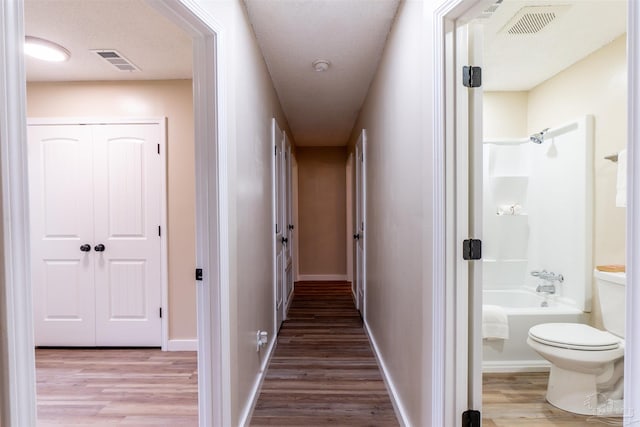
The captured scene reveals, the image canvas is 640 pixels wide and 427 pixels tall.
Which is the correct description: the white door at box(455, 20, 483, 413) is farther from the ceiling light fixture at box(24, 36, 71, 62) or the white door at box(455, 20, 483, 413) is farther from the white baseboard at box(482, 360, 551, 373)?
the ceiling light fixture at box(24, 36, 71, 62)

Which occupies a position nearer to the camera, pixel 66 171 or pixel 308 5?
pixel 308 5

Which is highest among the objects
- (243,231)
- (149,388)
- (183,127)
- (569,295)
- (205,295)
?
(183,127)

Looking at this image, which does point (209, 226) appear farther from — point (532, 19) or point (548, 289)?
point (548, 289)

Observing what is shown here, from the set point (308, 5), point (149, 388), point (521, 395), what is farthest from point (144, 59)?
point (521, 395)

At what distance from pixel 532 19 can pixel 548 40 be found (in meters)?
0.37

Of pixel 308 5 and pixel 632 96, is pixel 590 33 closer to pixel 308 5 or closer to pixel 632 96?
pixel 308 5

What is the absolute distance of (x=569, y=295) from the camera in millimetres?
2496

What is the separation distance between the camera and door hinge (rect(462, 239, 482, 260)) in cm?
122

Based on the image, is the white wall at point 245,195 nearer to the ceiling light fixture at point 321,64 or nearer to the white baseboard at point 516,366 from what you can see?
the ceiling light fixture at point 321,64

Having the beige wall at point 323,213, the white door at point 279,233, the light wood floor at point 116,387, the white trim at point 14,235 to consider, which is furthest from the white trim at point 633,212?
the beige wall at point 323,213

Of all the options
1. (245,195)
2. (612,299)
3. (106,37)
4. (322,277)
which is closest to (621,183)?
(612,299)

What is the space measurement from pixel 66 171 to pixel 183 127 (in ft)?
3.69

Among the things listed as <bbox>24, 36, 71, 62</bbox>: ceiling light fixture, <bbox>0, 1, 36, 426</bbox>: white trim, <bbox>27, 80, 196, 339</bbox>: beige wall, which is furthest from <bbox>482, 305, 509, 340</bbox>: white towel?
<bbox>24, 36, 71, 62</bbox>: ceiling light fixture

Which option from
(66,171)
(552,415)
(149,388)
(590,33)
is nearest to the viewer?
(552,415)
